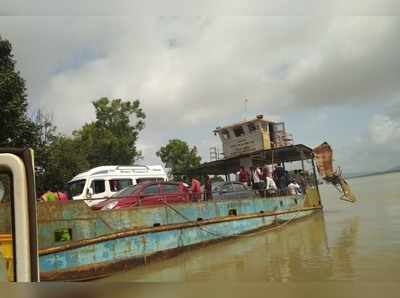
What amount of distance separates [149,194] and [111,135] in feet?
69.2

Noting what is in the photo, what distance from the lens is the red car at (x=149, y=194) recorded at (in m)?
10.4

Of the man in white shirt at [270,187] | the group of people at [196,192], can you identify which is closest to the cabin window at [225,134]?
the man in white shirt at [270,187]

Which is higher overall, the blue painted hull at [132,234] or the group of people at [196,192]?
the group of people at [196,192]

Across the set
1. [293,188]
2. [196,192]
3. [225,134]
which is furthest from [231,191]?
[225,134]

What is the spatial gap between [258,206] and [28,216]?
545 inches

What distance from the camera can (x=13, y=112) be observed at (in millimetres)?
16688

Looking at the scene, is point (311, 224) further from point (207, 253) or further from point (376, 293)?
point (376, 293)

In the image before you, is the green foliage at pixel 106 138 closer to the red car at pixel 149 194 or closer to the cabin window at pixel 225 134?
the cabin window at pixel 225 134

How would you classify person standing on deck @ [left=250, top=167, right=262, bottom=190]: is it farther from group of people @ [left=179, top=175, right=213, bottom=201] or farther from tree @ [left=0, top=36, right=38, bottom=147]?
tree @ [left=0, top=36, right=38, bottom=147]

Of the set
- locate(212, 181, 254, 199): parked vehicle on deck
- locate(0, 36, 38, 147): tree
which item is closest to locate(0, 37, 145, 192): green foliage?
locate(0, 36, 38, 147): tree

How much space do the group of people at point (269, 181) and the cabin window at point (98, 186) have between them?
17.7ft

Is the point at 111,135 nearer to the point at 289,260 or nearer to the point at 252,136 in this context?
the point at 252,136

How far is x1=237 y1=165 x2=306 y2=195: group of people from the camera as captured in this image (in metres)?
16.6

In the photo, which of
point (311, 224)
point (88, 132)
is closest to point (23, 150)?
point (311, 224)
